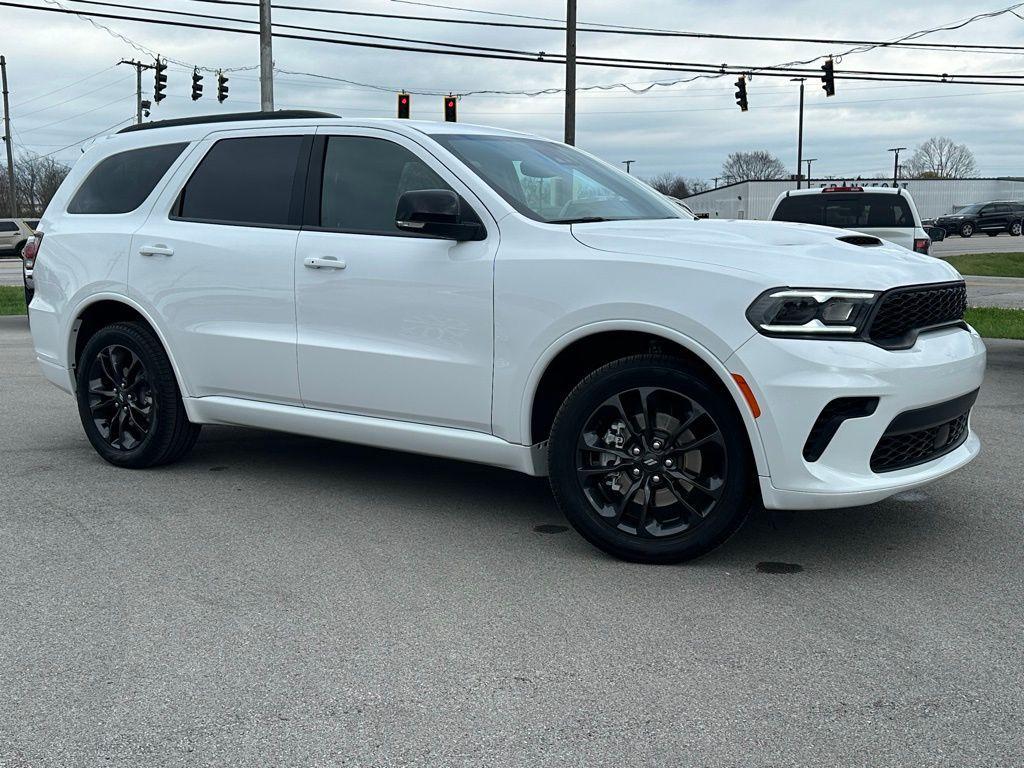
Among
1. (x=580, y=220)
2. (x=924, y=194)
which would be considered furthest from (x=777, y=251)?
(x=924, y=194)

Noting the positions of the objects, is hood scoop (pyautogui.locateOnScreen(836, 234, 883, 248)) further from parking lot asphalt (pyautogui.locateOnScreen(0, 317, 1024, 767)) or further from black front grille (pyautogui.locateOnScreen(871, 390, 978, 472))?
parking lot asphalt (pyautogui.locateOnScreen(0, 317, 1024, 767))

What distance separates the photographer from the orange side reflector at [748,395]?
421 centimetres

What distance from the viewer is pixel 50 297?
6.74 meters

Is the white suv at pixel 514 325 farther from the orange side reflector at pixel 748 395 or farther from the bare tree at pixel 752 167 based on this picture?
the bare tree at pixel 752 167

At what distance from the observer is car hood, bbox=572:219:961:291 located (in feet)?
13.8

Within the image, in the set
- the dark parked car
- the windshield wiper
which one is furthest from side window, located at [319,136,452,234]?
the dark parked car

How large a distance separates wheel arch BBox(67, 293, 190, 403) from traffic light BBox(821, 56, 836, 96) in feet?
117

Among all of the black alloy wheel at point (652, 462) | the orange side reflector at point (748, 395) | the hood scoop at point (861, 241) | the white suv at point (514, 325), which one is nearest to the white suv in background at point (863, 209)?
the white suv at point (514, 325)

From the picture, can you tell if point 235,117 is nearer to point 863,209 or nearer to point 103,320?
point 103,320

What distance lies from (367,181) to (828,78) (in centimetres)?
3620

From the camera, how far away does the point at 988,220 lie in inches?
2202

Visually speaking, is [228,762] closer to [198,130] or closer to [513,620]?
[513,620]

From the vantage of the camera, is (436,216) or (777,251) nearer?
(777,251)

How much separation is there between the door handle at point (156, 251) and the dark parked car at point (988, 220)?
180 ft
